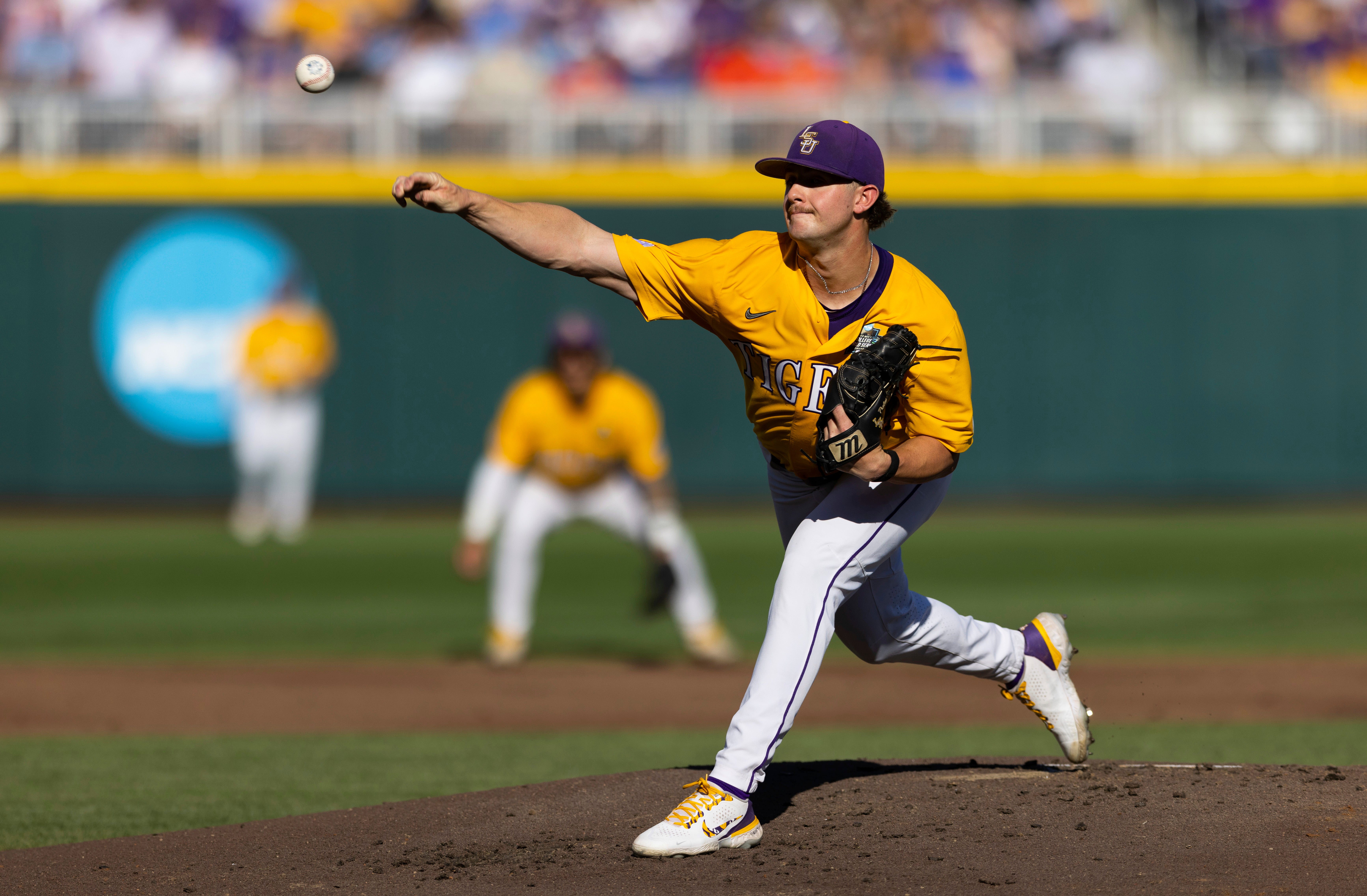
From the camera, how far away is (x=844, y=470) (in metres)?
4.51

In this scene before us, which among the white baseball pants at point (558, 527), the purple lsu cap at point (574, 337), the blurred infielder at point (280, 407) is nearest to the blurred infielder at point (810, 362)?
the purple lsu cap at point (574, 337)

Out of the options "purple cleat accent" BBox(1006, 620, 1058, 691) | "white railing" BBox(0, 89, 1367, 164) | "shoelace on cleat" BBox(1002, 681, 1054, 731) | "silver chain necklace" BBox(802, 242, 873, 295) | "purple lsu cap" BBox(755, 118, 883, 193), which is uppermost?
"white railing" BBox(0, 89, 1367, 164)

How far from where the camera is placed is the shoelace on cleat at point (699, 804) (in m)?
4.50

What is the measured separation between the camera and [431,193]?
4.56 m

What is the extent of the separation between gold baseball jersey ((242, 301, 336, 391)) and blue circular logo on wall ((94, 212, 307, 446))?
30.1 inches

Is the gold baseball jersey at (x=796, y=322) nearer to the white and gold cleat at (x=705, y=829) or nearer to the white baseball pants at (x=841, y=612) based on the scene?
the white baseball pants at (x=841, y=612)

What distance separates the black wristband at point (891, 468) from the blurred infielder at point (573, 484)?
4.80m

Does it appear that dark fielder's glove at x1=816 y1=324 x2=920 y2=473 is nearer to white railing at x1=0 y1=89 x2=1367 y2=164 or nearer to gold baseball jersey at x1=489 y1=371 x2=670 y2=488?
gold baseball jersey at x1=489 y1=371 x2=670 y2=488

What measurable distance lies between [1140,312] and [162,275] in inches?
403

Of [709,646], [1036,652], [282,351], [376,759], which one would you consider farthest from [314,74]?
[282,351]

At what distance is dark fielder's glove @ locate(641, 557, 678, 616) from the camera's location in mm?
9398

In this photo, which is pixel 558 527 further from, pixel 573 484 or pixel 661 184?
pixel 661 184

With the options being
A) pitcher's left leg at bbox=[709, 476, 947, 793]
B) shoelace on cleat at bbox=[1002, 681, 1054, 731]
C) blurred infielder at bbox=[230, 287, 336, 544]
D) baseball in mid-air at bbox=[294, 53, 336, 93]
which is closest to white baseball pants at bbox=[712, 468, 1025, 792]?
pitcher's left leg at bbox=[709, 476, 947, 793]

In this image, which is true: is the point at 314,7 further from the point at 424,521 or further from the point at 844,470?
the point at 844,470
